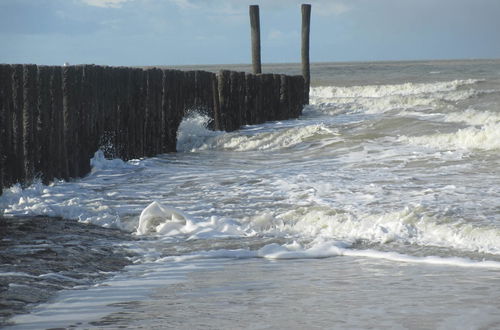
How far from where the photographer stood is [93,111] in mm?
11250

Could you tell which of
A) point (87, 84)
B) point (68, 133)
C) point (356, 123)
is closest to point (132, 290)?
point (68, 133)

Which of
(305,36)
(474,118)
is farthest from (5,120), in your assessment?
(305,36)

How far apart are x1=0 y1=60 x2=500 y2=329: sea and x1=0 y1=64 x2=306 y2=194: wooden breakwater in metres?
0.30

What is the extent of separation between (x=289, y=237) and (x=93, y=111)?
17.6 ft

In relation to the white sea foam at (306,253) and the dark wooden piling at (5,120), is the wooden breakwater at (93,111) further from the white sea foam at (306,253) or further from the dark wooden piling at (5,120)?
the white sea foam at (306,253)

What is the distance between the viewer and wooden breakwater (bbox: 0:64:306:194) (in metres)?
9.05

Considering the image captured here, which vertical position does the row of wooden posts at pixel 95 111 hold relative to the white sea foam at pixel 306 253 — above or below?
above

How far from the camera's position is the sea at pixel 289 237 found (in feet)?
14.2

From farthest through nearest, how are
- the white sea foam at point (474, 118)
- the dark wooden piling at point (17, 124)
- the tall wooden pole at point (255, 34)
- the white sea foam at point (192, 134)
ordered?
the tall wooden pole at point (255, 34), the white sea foam at point (474, 118), the white sea foam at point (192, 134), the dark wooden piling at point (17, 124)

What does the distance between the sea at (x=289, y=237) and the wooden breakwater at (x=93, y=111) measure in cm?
30

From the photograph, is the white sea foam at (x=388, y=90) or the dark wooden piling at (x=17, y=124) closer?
the dark wooden piling at (x=17, y=124)

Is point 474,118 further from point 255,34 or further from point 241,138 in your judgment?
point 255,34

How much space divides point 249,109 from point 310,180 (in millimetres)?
9546

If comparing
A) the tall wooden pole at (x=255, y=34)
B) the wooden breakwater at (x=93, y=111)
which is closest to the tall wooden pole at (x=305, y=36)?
the tall wooden pole at (x=255, y=34)
